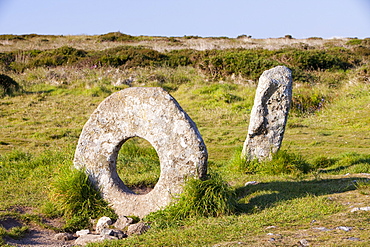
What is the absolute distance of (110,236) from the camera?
262 inches

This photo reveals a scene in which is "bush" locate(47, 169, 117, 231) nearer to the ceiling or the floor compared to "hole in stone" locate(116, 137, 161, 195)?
nearer to the ceiling

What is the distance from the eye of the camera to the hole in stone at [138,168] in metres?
10.2

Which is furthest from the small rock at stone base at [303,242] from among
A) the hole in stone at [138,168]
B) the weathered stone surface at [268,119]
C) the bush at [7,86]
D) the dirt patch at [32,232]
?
the bush at [7,86]

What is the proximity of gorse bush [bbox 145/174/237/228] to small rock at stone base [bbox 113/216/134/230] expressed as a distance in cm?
30

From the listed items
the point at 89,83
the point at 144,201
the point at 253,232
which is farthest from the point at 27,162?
the point at 89,83

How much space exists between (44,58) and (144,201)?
85.7 feet

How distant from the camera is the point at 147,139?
8008 mm

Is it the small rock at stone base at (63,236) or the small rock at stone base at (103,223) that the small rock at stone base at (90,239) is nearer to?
the small rock at stone base at (63,236)

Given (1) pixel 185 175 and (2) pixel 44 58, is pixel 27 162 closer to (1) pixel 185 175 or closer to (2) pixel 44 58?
(1) pixel 185 175

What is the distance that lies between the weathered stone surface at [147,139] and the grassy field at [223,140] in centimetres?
78

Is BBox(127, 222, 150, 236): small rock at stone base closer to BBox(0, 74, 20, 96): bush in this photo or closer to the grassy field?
the grassy field

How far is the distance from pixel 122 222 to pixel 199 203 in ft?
4.47

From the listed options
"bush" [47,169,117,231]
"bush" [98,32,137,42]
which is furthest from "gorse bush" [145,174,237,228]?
"bush" [98,32,137,42]

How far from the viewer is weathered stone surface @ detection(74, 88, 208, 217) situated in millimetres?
7660
